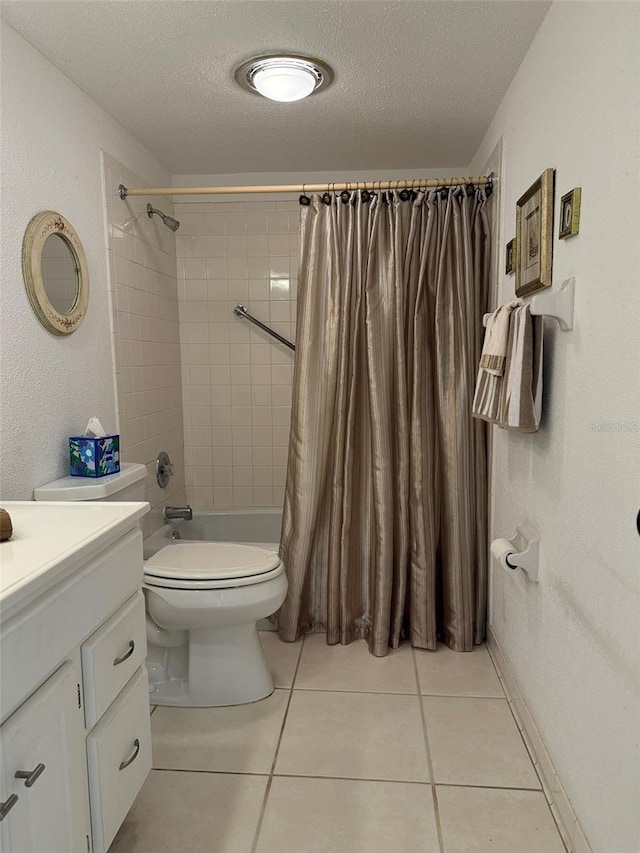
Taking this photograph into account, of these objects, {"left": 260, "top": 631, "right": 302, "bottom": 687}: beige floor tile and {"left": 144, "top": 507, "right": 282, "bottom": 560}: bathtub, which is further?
{"left": 144, "top": 507, "right": 282, "bottom": 560}: bathtub

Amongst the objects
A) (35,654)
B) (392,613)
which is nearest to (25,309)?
(35,654)

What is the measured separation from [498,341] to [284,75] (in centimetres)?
105

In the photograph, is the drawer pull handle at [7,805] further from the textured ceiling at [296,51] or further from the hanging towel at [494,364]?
the textured ceiling at [296,51]

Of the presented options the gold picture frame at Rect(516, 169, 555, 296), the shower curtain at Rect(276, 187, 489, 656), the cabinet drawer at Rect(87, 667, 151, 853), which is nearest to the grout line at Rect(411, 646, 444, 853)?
the shower curtain at Rect(276, 187, 489, 656)

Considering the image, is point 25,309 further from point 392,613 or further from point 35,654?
point 392,613

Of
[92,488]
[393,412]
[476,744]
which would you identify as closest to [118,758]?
[92,488]

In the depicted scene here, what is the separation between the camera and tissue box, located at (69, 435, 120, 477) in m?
1.83

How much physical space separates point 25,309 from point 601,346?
1.47 m

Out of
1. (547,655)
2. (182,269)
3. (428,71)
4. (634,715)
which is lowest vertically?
(547,655)

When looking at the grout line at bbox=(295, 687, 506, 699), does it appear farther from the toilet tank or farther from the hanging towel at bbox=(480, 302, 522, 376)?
the hanging towel at bbox=(480, 302, 522, 376)

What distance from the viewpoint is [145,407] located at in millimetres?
2582

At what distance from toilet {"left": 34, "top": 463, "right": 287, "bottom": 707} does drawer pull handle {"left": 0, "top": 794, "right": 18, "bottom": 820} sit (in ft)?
3.27

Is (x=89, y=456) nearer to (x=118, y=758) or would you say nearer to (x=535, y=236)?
(x=118, y=758)

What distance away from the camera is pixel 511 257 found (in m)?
1.96
